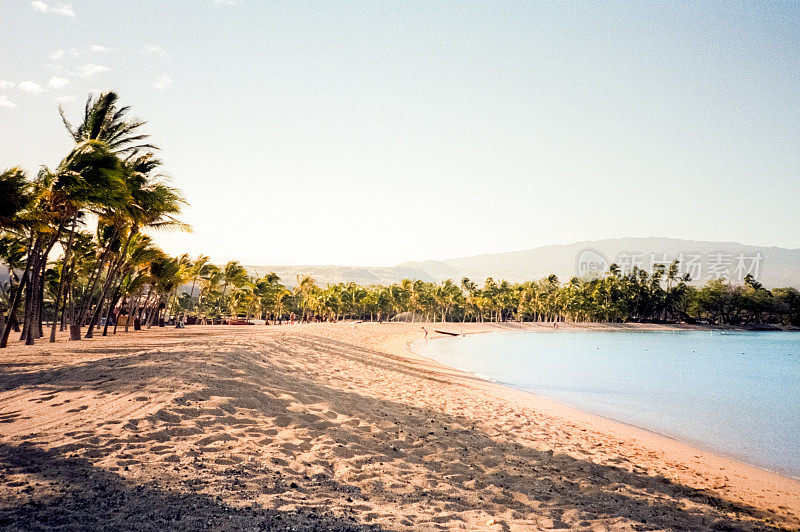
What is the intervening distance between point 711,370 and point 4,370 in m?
41.6

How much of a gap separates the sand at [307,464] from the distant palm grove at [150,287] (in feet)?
23.2

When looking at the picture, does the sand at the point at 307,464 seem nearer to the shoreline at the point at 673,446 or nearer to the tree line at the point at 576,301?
the shoreline at the point at 673,446

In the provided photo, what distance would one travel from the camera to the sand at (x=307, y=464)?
4.36 meters

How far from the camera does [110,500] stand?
4180 millimetres

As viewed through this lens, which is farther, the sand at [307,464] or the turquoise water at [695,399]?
the turquoise water at [695,399]

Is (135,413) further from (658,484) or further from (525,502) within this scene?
(658,484)

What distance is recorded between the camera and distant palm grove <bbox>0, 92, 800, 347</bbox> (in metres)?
15.3

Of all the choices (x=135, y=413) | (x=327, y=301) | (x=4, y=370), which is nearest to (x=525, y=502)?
(x=135, y=413)

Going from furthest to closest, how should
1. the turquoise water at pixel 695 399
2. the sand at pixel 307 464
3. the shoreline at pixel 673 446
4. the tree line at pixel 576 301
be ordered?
1. the tree line at pixel 576 301
2. the turquoise water at pixel 695 399
3. the shoreline at pixel 673 446
4. the sand at pixel 307 464

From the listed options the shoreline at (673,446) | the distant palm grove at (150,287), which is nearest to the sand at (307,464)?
the shoreline at (673,446)

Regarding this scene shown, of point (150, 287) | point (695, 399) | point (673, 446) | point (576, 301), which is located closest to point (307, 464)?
point (673, 446)

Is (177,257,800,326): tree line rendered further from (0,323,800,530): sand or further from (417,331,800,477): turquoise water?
(0,323,800,530): sand

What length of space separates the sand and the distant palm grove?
7.08 metres

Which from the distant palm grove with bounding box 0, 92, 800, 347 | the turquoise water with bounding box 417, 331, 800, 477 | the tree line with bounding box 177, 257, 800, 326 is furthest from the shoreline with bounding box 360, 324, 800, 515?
the tree line with bounding box 177, 257, 800, 326
